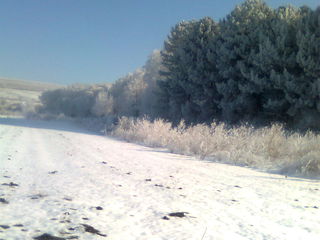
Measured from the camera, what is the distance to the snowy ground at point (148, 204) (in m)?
3.13

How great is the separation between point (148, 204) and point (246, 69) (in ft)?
54.1

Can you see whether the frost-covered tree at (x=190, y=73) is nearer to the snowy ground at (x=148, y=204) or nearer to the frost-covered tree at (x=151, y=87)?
the frost-covered tree at (x=151, y=87)

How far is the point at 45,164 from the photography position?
267 inches

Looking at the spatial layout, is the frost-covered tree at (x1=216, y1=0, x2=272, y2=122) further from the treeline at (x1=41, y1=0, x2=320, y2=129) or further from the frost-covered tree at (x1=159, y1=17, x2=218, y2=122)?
the frost-covered tree at (x1=159, y1=17, x2=218, y2=122)

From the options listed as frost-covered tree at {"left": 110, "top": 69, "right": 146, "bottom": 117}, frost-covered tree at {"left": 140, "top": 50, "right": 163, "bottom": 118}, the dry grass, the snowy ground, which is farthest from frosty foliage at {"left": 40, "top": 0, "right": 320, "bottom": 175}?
frost-covered tree at {"left": 110, "top": 69, "right": 146, "bottom": 117}

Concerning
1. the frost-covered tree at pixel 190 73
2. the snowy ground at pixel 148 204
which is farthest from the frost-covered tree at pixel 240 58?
the snowy ground at pixel 148 204

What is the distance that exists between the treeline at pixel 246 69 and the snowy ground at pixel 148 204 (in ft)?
37.2

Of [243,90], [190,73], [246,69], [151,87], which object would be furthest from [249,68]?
[151,87]

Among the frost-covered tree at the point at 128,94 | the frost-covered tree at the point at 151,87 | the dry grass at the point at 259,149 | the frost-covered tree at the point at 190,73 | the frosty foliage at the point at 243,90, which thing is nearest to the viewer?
the dry grass at the point at 259,149

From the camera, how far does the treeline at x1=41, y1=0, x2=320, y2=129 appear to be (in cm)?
1653

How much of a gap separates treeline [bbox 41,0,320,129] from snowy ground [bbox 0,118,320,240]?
11328 millimetres

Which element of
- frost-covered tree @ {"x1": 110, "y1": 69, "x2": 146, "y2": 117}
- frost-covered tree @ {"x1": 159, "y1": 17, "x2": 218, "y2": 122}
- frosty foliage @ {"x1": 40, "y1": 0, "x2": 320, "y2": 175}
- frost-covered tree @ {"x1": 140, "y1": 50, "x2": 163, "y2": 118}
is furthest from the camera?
frost-covered tree @ {"x1": 110, "y1": 69, "x2": 146, "y2": 117}

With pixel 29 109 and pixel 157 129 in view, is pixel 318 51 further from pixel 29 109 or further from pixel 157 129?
pixel 29 109

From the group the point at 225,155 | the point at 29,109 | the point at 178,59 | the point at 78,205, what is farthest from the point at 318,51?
the point at 29,109
